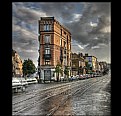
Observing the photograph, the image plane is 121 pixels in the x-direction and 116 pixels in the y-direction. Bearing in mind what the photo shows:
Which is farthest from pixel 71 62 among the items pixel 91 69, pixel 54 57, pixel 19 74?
pixel 19 74

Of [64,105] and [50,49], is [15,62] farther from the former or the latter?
[64,105]

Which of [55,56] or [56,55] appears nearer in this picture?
[56,55]

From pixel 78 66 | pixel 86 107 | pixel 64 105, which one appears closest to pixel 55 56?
pixel 78 66

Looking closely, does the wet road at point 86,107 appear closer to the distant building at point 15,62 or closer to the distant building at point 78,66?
the distant building at point 78,66

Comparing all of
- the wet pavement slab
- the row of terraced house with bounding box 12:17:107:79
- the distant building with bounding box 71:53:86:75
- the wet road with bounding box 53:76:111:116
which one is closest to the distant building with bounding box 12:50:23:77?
the row of terraced house with bounding box 12:17:107:79

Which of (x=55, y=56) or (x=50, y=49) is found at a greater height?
(x=50, y=49)

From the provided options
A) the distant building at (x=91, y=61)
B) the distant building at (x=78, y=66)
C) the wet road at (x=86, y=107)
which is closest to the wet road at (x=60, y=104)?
the wet road at (x=86, y=107)

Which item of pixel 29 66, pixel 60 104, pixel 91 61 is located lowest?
pixel 60 104
